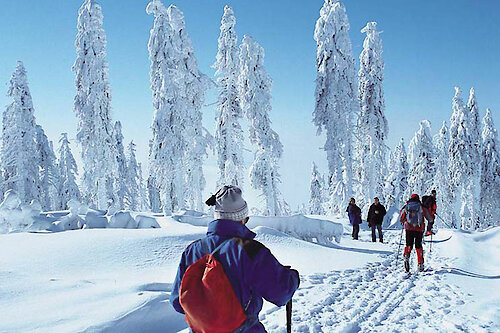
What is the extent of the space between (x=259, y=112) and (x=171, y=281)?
16.4m

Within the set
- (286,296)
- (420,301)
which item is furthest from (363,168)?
(286,296)

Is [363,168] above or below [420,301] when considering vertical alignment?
above

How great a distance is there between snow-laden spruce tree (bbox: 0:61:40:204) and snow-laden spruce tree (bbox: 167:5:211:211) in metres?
12.9

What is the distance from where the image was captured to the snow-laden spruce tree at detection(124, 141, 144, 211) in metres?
40.4

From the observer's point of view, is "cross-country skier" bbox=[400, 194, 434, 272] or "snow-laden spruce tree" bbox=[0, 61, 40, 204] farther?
"snow-laden spruce tree" bbox=[0, 61, 40, 204]

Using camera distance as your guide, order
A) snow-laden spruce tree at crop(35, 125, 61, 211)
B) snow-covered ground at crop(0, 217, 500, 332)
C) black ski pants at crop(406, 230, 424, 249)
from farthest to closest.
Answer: snow-laden spruce tree at crop(35, 125, 61, 211) → black ski pants at crop(406, 230, 424, 249) → snow-covered ground at crop(0, 217, 500, 332)

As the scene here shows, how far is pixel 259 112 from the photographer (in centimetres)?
2258

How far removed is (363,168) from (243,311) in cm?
2708

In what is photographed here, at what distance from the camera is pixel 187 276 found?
214 centimetres

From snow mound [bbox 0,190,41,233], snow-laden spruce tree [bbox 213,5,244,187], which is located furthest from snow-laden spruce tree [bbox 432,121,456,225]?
snow mound [bbox 0,190,41,233]

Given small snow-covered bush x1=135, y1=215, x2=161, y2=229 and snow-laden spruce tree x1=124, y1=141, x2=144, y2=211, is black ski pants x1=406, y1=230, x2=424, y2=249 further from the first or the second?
snow-laden spruce tree x1=124, y1=141, x2=144, y2=211

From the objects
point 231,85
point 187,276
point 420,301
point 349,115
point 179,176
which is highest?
point 231,85

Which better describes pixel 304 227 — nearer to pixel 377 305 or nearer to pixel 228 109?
pixel 377 305

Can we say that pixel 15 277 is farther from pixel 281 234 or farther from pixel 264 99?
pixel 264 99
